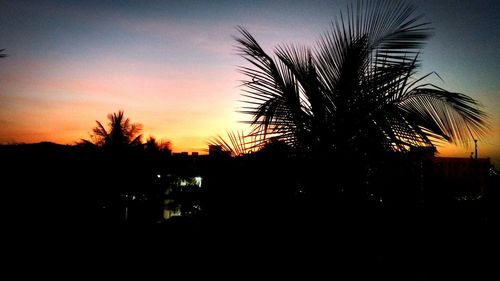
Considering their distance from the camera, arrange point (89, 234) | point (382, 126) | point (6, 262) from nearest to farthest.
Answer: point (382, 126) < point (6, 262) < point (89, 234)

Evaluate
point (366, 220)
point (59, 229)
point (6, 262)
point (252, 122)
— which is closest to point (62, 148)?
point (59, 229)

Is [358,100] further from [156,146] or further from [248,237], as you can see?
[156,146]

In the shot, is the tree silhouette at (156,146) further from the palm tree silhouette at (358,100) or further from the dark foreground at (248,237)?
the palm tree silhouette at (358,100)

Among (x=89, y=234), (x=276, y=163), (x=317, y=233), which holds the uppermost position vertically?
(x=276, y=163)

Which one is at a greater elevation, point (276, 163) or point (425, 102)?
point (425, 102)

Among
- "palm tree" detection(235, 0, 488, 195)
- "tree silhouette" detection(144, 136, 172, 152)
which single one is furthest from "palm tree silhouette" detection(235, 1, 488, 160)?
"tree silhouette" detection(144, 136, 172, 152)

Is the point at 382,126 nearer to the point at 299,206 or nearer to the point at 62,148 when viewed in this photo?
the point at 299,206

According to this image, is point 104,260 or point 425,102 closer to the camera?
point 425,102

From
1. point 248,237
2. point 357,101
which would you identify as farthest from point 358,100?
point 248,237

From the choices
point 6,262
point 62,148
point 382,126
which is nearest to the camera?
point 382,126

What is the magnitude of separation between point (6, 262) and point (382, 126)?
7022 mm

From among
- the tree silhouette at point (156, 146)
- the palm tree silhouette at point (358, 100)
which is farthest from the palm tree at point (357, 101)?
the tree silhouette at point (156, 146)

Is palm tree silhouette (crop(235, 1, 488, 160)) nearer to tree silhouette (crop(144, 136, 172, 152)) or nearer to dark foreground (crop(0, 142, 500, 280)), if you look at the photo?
dark foreground (crop(0, 142, 500, 280))

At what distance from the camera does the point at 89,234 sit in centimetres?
838
